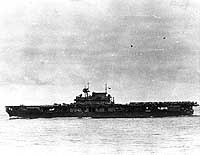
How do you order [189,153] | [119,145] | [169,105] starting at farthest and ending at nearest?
1. [169,105]
2. [119,145]
3. [189,153]

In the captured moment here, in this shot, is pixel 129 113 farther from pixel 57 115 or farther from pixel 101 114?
pixel 57 115

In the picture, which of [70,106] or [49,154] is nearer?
[49,154]

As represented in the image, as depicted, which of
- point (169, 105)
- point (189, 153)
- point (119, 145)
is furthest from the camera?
point (169, 105)

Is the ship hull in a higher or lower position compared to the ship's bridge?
lower

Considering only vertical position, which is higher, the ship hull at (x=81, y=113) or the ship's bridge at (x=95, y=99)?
the ship's bridge at (x=95, y=99)

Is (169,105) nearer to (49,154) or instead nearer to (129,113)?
(129,113)

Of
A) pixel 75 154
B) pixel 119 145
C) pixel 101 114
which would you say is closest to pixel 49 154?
pixel 75 154
